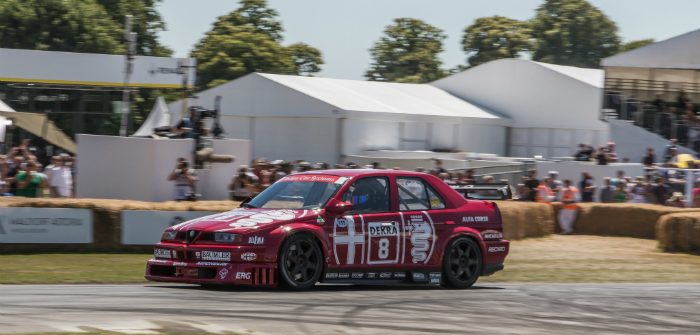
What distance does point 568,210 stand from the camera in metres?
22.3

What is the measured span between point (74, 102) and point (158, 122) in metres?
6.54

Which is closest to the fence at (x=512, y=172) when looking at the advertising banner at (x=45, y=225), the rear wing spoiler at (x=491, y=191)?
the rear wing spoiler at (x=491, y=191)

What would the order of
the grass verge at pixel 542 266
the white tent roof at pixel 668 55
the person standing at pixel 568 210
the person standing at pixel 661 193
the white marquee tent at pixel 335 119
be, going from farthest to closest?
the white marquee tent at pixel 335 119 → the white tent roof at pixel 668 55 → the person standing at pixel 661 193 → the person standing at pixel 568 210 → the grass verge at pixel 542 266

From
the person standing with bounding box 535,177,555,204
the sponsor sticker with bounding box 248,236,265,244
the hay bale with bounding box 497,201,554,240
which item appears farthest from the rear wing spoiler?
the person standing with bounding box 535,177,555,204

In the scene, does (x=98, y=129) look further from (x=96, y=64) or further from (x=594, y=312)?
(x=594, y=312)

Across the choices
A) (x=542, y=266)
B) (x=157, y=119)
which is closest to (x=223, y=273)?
(x=542, y=266)

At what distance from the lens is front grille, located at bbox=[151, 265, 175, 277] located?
9234 millimetres

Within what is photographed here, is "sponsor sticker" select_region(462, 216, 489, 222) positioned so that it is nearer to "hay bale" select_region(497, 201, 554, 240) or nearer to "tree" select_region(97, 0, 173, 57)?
"hay bale" select_region(497, 201, 554, 240)

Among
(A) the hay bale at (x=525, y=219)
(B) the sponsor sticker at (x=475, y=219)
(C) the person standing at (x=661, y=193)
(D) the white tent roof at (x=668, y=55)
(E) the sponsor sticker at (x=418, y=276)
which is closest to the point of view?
(E) the sponsor sticker at (x=418, y=276)

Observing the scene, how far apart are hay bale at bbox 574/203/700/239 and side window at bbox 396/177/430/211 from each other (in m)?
12.4

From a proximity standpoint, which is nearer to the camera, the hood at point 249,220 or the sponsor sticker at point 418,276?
the hood at point 249,220

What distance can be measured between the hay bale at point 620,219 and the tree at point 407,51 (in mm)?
62994

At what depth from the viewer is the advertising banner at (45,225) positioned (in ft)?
44.8

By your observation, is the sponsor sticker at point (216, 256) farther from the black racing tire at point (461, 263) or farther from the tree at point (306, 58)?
the tree at point (306, 58)
